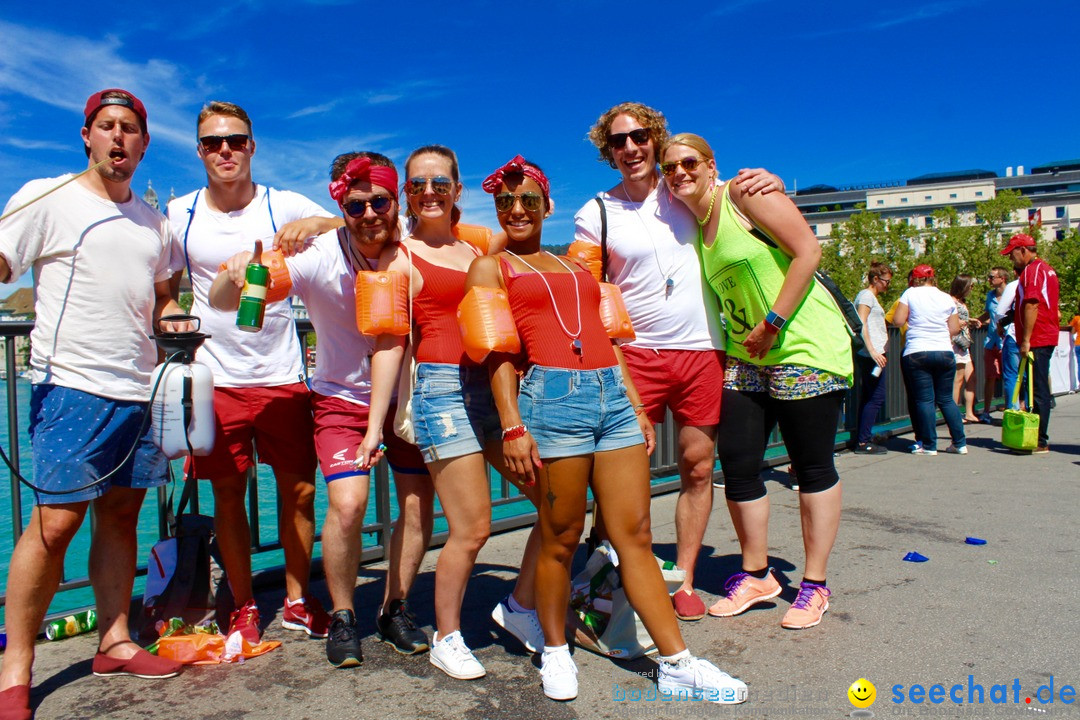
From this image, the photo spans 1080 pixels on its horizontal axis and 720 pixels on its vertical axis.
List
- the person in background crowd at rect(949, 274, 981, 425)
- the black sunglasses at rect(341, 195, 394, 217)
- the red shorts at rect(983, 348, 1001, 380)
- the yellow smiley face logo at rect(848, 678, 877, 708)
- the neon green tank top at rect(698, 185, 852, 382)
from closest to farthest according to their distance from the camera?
the yellow smiley face logo at rect(848, 678, 877, 708) < the black sunglasses at rect(341, 195, 394, 217) < the neon green tank top at rect(698, 185, 852, 382) < the person in background crowd at rect(949, 274, 981, 425) < the red shorts at rect(983, 348, 1001, 380)

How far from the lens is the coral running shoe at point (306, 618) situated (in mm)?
3576

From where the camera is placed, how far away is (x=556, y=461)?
2.88m

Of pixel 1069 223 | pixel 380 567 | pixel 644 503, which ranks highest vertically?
pixel 1069 223

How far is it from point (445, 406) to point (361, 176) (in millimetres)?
1020

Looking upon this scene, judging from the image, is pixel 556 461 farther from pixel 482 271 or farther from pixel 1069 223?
pixel 1069 223

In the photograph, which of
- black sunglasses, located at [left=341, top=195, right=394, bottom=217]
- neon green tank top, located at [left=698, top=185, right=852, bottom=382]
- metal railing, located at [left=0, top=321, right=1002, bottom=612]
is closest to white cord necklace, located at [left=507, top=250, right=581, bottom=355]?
black sunglasses, located at [left=341, top=195, right=394, bottom=217]

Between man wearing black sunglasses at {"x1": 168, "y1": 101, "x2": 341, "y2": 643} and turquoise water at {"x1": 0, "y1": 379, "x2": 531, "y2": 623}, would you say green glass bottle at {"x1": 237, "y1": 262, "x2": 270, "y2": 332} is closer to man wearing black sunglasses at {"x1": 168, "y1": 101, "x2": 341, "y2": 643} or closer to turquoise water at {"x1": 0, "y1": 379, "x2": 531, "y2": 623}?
Answer: man wearing black sunglasses at {"x1": 168, "y1": 101, "x2": 341, "y2": 643}

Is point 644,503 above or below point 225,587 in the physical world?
above

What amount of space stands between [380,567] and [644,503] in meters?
2.32

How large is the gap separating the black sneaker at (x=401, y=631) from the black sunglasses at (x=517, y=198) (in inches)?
69.1

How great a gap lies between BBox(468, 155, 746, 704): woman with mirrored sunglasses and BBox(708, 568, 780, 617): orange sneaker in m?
0.83

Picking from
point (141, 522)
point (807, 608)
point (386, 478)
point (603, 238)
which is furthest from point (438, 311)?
point (141, 522)

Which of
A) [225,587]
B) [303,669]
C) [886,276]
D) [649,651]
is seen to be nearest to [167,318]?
[225,587]

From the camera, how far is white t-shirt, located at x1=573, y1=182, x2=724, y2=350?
366 cm
